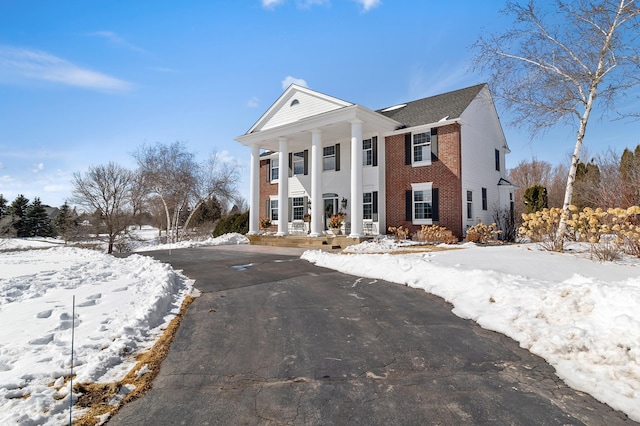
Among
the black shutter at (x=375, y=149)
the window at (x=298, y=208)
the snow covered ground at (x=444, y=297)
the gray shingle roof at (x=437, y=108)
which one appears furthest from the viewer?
the window at (x=298, y=208)

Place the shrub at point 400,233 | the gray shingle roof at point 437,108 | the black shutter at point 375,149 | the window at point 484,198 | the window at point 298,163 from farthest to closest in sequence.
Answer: the window at point 298,163, the black shutter at point 375,149, the window at point 484,198, the gray shingle roof at point 437,108, the shrub at point 400,233

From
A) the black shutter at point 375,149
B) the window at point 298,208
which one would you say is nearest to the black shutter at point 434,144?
the black shutter at point 375,149

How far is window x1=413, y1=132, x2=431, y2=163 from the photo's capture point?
16.2m

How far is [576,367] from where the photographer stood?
3096 millimetres

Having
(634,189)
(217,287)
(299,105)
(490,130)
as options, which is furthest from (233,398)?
(490,130)

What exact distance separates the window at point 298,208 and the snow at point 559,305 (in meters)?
12.4

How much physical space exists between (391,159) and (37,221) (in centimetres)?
4529

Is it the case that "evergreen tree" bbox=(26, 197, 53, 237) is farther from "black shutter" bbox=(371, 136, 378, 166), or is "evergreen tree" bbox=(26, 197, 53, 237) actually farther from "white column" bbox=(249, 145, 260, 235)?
"black shutter" bbox=(371, 136, 378, 166)

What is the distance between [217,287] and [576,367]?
6.22 metres

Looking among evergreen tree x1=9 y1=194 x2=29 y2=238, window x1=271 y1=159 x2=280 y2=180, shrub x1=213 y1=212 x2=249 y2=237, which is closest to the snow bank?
window x1=271 y1=159 x2=280 y2=180

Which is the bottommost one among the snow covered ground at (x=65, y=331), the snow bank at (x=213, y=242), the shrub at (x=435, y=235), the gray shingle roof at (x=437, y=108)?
the snow covered ground at (x=65, y=331)

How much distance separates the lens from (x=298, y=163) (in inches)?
827

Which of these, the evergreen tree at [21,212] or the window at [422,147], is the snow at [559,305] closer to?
the window at [422,147]

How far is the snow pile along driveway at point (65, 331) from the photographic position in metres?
2.54
